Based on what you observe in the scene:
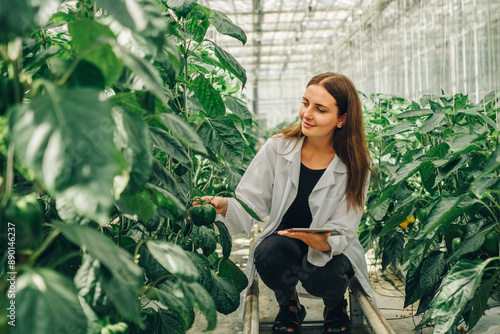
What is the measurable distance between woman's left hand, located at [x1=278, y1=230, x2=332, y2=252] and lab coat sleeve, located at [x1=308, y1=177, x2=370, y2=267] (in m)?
0.02

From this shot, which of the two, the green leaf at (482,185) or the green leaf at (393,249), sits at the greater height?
the green leaf at (482,185)

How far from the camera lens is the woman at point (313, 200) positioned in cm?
188

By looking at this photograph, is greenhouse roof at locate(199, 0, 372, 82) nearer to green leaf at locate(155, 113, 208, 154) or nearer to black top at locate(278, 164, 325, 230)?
black top at locate(278, 164, 325, 230)

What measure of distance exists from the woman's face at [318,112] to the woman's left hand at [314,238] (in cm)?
44

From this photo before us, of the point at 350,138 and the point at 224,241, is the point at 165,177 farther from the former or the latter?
the point at 350,138

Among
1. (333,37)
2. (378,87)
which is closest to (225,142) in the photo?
(378,87)

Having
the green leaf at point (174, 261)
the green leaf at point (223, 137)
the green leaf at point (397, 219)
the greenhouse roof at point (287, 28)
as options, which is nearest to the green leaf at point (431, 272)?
the green leaf at point (397, 219)

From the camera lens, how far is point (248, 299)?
73.1 inches

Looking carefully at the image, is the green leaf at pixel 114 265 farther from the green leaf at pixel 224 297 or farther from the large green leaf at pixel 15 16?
the green leaf at pixel 224 297

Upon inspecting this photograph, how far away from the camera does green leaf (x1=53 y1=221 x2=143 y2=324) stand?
23.8 inches

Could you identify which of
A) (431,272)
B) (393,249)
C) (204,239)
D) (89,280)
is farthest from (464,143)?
(89,280)

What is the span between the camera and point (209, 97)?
1.49 metres

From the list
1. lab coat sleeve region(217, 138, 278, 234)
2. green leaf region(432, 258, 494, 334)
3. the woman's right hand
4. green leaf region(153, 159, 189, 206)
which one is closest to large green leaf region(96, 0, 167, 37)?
green leaf region(153, 159, 189, 206)

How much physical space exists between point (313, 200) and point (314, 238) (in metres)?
0.29
